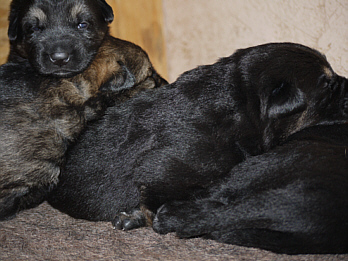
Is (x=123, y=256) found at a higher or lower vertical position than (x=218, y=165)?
lower

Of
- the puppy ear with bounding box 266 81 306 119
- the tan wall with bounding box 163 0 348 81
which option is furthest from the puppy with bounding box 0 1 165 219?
the tan wall with bounding box 163 0 348 81

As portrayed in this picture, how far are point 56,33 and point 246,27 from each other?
187cm

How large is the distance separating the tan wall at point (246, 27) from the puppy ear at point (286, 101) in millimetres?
1288

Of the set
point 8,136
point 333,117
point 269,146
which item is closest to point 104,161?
point 8,136

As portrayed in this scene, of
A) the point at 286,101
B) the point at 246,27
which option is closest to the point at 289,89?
the point at 286,101

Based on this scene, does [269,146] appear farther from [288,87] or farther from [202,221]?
[202,221]

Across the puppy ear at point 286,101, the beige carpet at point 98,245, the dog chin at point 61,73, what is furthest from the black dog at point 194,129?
the dog chin at point 61,73

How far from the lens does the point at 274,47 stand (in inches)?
91.0

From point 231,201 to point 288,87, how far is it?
2.28 ft

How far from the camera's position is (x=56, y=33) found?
2473 mm

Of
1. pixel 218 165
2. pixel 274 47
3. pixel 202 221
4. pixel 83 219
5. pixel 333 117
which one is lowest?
pixel 83 219

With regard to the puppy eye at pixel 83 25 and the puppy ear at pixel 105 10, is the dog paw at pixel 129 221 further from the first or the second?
the puppy ear at pixel 105 10

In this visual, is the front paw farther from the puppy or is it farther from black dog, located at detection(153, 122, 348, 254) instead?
the puppy

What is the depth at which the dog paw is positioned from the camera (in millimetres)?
2203
